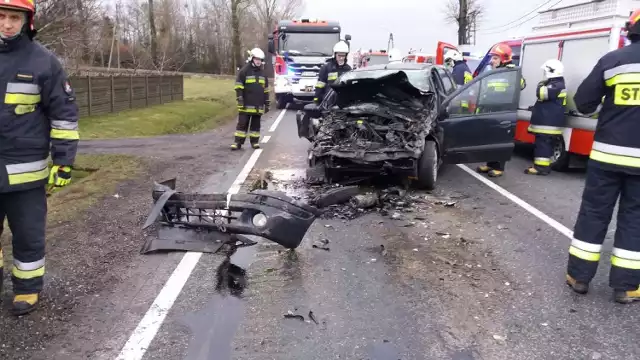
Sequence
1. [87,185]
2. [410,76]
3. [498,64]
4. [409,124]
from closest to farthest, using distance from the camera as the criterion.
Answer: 1. [409,124]
2. [87,185]
3. [410,76]
4. [498,64]

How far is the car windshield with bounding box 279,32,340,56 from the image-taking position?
18453mm

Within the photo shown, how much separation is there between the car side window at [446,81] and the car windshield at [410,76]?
1.76 ft

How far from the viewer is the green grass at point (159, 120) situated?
41.6 feet

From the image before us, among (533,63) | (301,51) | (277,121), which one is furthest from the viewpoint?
(301,51)

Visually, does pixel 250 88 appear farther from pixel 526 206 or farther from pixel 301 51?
pixel 301 51

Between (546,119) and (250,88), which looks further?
(250,88)

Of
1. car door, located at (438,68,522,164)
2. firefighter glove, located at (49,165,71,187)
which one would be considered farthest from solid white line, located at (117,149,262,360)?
car door, located at (438,68,522,164)

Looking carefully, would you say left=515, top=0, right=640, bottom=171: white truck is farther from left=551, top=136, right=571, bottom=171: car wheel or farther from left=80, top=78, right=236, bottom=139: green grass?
left=80, top=78, right=236, bottom=139: green grass

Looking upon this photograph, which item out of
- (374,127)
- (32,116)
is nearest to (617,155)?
(374,127)

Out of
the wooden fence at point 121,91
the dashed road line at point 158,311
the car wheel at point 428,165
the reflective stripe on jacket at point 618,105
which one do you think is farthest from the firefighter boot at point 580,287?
the wooden fence at point 121,91

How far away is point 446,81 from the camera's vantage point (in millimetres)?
8648

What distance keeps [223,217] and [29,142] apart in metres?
1.62

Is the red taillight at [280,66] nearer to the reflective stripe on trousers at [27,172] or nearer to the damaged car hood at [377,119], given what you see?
the damaged car hood at [377,119]

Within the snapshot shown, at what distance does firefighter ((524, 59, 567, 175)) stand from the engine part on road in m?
5.34
